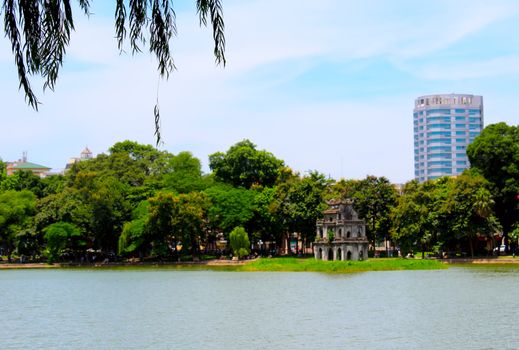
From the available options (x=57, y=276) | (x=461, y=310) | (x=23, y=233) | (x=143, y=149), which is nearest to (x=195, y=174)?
(x=143, y=149)

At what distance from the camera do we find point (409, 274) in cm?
6169

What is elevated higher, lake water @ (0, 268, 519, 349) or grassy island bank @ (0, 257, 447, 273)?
grassy island bank @ (0, 257, 447, 273)

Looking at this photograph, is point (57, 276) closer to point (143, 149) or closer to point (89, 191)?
point (89, 191)

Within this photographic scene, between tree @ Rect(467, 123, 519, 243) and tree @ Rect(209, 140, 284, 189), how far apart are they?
2487cm

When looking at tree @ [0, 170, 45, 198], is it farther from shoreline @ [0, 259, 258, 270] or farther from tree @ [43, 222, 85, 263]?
tree @ [43, 222, 85, 263]

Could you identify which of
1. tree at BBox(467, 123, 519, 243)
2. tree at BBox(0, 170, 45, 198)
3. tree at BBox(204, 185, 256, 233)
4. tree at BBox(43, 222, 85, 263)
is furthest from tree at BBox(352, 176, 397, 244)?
tree at BBox(0, 170, 45, 198)

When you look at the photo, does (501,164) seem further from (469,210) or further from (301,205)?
(301,205)

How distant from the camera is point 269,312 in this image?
3862 centimetres

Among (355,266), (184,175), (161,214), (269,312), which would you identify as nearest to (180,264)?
(161,214)

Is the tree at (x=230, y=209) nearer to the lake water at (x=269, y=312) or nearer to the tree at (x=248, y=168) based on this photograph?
the tree at (x=248, y=168)

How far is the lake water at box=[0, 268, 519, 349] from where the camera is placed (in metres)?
29.8

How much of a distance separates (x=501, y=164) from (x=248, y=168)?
103 feet

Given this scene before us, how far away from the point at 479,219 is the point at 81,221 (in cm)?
4238

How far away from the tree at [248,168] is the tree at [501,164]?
81.6 ft
